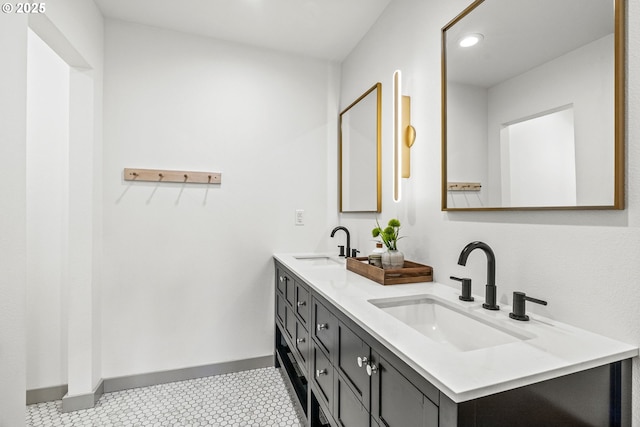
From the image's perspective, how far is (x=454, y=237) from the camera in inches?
56.5

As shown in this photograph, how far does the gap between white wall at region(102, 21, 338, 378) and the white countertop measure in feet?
4.66

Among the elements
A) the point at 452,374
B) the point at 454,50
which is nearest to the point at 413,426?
the point at 452,374

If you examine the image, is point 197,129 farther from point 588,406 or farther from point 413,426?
point 588,406

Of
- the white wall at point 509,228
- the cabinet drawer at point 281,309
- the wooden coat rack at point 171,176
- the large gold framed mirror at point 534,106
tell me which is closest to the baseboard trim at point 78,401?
the cabinet drawer at point 281,309

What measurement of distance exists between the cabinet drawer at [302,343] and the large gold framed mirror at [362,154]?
0.87 meters

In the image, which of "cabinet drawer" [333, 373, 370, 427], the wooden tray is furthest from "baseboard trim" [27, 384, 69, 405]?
the wooden tray

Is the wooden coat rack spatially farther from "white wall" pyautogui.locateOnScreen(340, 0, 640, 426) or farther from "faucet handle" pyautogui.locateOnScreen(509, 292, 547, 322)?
"faucet handle" pyautogui.locateOnScreen(509, 292, 547, 322)

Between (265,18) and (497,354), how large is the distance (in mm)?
2223

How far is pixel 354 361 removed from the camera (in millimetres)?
1109

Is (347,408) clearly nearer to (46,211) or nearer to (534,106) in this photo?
(534,106)

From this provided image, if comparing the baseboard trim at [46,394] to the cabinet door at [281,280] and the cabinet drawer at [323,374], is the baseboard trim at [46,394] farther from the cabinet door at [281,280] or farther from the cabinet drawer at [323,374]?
the cabinet drawer at [323,374]

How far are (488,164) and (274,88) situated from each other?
1748 millimetres

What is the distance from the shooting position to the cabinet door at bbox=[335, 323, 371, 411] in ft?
3.36

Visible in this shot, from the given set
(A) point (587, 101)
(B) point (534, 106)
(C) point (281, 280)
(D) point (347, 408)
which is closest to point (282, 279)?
(C) point (281, 280)
